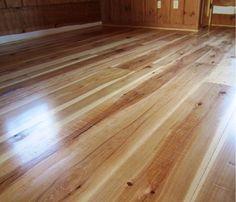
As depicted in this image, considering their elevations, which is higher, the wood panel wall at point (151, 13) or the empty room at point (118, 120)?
the wood panel wall at point (151, 13)

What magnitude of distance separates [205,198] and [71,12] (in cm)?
386

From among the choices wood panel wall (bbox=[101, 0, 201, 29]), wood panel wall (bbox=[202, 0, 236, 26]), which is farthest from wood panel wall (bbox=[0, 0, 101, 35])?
wood panel wall (bbox=[202, 0, 236, 26])

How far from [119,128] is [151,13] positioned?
129 inches

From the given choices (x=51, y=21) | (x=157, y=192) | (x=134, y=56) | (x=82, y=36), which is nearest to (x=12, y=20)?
(x=51, y=21)

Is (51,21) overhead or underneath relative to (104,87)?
overhead

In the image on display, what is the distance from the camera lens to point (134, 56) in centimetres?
242

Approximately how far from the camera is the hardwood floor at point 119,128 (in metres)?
0.84

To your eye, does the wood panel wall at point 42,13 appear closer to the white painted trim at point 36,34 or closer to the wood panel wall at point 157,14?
the white painted trim at point 36,34

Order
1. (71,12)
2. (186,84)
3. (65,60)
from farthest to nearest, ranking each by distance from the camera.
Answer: (71,12) < (65,60) < (186,84)

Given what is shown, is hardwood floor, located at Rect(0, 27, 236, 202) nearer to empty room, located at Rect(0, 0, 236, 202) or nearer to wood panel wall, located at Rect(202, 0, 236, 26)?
empty room, located at Rect(0, 0, 236, 202)

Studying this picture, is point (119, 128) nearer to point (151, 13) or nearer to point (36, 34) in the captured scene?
point (36, 34)

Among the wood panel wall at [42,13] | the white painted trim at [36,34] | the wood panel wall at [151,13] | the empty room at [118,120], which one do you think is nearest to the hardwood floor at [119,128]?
the empty room at [118,120]

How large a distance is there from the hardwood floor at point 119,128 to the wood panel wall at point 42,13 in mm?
1131

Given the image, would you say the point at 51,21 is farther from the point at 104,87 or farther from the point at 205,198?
the point at 205,198
